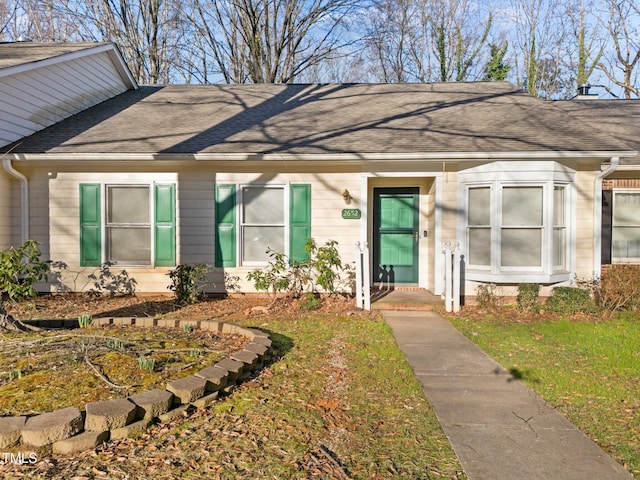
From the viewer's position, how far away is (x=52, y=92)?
32.2 ft

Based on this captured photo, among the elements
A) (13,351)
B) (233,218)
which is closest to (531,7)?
(233,218)

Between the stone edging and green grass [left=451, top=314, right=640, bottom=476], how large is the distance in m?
2.92

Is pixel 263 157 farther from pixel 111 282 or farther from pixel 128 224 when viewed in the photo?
pixel 111 282

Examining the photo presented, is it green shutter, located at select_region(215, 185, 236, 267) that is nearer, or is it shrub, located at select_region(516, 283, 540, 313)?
shrub, located at select_region(516, 283, 540, 313)

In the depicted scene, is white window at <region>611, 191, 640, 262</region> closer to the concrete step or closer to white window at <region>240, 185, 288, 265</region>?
the concrete step

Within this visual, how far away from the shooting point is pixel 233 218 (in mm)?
8672

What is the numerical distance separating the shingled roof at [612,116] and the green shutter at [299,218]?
18.2 ft

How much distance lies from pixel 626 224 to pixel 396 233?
4.76 meters

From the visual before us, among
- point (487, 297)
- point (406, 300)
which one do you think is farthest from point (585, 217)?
point (406, 300)

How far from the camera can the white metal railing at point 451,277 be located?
774 centimetres

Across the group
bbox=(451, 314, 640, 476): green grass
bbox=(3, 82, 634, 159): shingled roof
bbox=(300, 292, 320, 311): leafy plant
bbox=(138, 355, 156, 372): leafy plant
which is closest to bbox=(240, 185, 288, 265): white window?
bbox=(3, 82, 634, 159): shingled roof

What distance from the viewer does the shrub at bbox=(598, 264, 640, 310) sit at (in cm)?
742

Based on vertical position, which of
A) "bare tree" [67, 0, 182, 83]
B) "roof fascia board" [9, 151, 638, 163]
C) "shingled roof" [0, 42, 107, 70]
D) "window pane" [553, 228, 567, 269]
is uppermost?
"bare tree" [67, 0, 182, 83]

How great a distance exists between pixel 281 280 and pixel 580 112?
9431 mm
